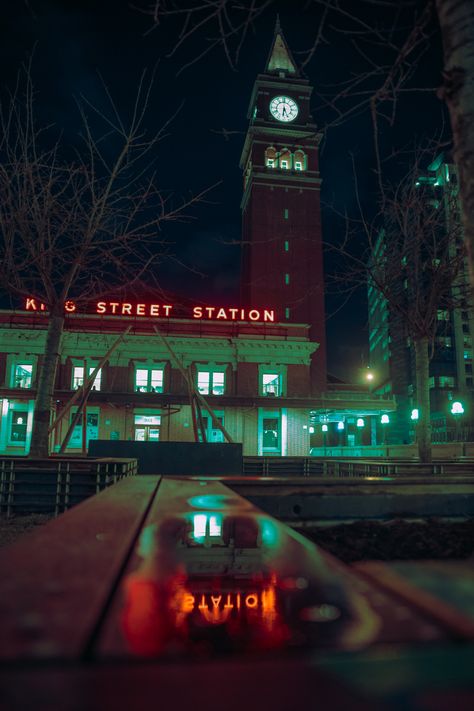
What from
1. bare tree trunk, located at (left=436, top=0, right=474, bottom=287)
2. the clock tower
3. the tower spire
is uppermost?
the tower spire

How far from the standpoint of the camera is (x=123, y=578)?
137 cm

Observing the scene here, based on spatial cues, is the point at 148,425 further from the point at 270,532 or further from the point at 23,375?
the point at 270,532

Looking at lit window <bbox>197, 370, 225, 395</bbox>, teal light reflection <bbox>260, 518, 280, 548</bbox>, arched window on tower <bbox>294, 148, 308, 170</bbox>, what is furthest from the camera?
arched window on tower <bbox>294, 148, 308, 170</bbox>

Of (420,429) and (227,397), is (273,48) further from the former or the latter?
(420,429)

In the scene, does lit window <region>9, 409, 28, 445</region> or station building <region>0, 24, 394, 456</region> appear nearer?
station building <region>0, 24, 394, 456</region>

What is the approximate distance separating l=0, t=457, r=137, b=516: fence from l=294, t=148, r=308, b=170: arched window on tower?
54.9 meters

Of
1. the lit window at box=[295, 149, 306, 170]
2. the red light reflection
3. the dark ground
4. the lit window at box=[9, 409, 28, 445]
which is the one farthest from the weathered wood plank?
the lit window at box=[295, 149, 306, 170]

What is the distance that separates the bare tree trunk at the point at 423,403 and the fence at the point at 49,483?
8.44m

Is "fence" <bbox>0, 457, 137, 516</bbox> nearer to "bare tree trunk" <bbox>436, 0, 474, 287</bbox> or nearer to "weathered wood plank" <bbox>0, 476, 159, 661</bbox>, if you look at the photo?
"weathered wood plank" <bbox>0, 476, 159, 661</bbox>

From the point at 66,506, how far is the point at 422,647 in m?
9.13

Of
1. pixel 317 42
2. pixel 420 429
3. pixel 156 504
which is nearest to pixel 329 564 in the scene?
pixel 156 504

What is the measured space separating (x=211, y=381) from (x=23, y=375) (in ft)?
45.4

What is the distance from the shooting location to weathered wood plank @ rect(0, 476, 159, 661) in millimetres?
861

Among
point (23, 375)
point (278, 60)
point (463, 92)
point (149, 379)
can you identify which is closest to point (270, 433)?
point (149, 379)
